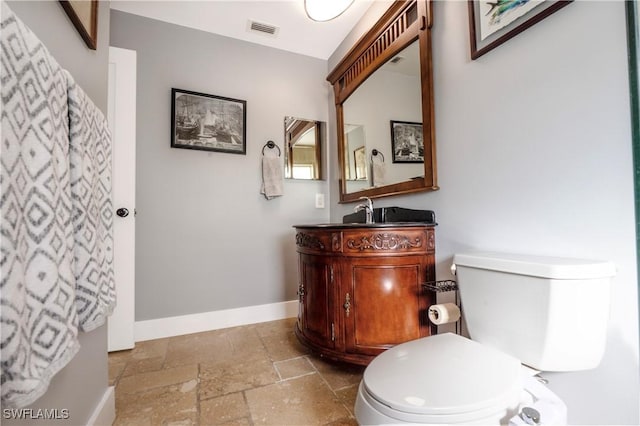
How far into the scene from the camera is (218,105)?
7.23 feet

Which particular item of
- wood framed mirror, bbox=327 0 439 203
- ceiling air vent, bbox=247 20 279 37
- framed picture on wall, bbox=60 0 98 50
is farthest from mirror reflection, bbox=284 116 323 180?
framed picture on wall, bbox=60 0 98 50

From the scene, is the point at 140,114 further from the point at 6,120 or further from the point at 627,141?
the point at 627,141

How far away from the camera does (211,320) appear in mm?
2146

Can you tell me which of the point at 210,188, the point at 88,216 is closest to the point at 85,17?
the point at 88,216

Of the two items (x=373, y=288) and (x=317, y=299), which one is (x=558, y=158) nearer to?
(x=373, y=288)

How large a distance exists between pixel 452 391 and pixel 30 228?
102 centimetres

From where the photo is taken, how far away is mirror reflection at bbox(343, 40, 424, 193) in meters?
1.60

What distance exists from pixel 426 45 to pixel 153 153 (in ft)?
6.56

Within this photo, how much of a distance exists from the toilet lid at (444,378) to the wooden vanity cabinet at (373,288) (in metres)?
0.45

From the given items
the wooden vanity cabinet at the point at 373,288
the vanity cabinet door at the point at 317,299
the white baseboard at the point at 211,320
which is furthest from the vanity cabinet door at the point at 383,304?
the white baseboard at the point at 211,320

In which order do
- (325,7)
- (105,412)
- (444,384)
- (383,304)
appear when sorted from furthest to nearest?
(325,7), (383,304), (105,412), (444,384)

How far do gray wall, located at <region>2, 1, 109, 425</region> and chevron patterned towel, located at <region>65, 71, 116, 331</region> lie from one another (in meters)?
0.16

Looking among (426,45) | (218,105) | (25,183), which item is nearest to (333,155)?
(218,105)

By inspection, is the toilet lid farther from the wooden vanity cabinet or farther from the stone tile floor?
the stone tile floor
